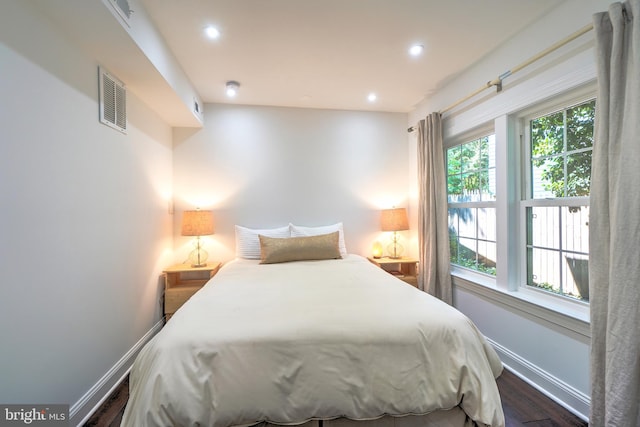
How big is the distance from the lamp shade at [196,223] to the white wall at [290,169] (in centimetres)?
27

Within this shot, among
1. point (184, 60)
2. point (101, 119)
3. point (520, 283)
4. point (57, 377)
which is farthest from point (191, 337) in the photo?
point (520, 283)

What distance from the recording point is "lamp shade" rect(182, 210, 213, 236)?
9.37 feet

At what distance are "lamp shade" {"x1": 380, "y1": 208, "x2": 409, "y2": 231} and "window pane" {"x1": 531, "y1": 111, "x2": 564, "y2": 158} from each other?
142cm

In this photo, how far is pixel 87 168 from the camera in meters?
1.67

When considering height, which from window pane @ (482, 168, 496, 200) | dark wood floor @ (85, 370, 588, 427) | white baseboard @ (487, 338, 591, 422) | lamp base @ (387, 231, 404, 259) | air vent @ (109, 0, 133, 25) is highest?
air vent @ (109, 0, 133, 25)

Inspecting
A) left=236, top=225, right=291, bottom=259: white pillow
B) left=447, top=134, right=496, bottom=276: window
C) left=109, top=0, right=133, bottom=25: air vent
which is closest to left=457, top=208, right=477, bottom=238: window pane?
left=447, top=134, right=496, bottom=276: window

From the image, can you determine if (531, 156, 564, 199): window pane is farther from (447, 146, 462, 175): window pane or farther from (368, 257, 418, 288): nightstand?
(368, 257, 418, 288): nightstand

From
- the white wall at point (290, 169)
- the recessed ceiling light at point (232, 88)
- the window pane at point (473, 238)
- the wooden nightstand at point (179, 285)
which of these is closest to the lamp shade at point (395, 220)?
the white wall at point (290, 169)

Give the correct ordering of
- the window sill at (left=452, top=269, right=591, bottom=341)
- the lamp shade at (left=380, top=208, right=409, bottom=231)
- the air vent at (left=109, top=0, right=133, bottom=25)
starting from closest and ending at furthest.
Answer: the air vent at (left=109, top=0, right=133, bottom=25) → the window sill at (left=452, top=269, right=591, bottom=341) → the lamp shade at (left=380, top=208, right=409, bottom=231)

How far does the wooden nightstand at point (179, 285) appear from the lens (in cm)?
273

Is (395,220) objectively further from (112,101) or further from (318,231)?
(112,101)

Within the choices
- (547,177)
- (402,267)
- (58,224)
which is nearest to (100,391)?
(58,224)

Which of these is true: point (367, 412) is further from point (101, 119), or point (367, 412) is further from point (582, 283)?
point (101, 119)

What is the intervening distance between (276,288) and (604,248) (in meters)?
1.82
